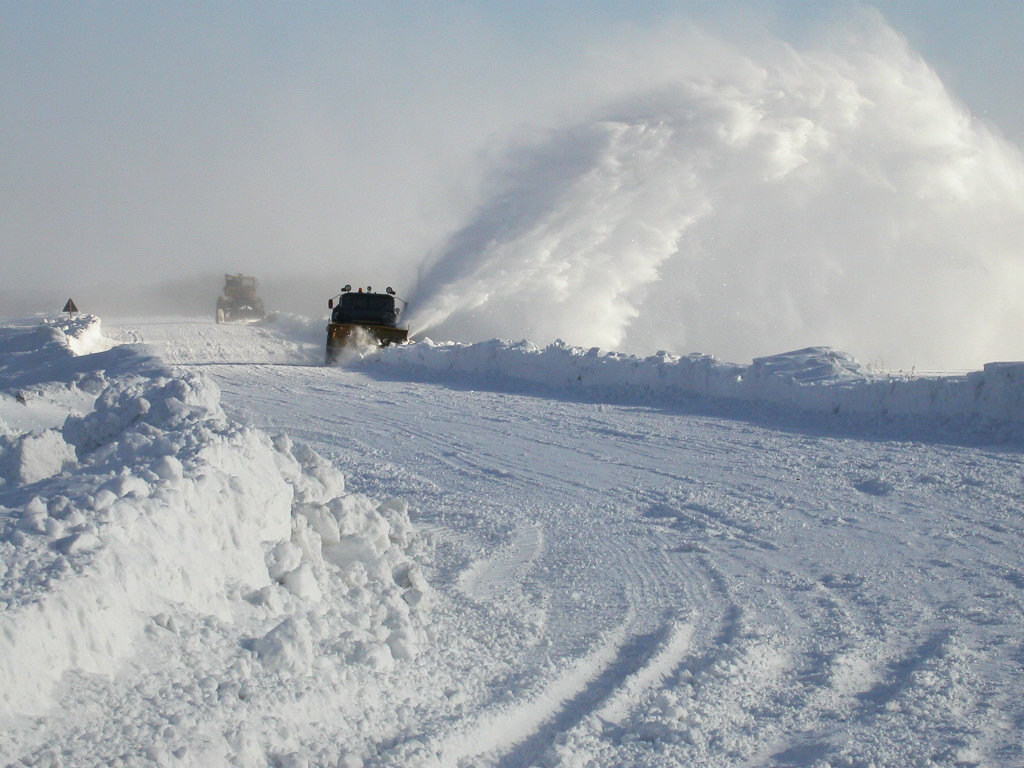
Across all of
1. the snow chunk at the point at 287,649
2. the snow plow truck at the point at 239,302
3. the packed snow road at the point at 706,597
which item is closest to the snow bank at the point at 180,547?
the snow chunk at the point at 287,649

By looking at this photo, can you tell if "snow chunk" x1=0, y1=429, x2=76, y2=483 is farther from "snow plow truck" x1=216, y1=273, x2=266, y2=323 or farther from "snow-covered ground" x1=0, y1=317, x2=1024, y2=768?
"snow plow truck" x1=216, y1=273, x2=266, y2=323

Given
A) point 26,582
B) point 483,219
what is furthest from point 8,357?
point 26,582

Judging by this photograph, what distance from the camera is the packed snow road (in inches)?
146

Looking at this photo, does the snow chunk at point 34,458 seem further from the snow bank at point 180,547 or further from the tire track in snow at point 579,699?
the tire track in snow at point 579,699

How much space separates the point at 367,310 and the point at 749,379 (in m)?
13.2

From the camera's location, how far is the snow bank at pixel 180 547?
10.4ft

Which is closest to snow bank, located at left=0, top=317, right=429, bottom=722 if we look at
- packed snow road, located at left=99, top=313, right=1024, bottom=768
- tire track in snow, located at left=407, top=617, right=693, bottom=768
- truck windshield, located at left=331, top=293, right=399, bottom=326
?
packed snow road, located at left=99, top=313, right=1024, bottom=768

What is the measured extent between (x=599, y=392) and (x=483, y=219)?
43.3 feet

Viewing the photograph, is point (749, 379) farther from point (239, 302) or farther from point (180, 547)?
point (239, 302)

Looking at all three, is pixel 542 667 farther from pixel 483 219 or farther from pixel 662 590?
pixel 483 219

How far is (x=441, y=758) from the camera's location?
340 cm

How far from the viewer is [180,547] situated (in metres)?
3.95

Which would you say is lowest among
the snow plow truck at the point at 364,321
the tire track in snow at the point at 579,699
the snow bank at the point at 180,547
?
the tire track in snow at the point at 579,699

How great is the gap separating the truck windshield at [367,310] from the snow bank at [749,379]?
451 centimetres
